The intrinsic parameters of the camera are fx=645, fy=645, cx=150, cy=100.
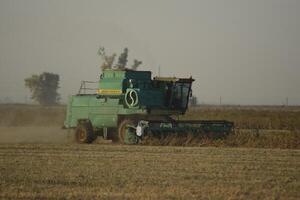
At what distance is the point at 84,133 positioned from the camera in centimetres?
2569

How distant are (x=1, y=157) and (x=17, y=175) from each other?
4217mm

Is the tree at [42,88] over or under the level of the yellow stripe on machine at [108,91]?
over

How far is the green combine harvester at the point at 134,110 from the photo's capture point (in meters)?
23.7

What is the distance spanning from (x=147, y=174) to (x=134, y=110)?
10.7 m

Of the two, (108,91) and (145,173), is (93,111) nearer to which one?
(108,91)

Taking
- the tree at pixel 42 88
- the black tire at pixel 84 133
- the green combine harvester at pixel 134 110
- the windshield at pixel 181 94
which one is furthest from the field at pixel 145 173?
the tree at pixel 42 88

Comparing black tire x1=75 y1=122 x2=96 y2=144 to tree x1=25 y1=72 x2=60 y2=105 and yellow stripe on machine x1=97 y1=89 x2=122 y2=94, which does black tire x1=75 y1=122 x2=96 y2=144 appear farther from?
tree x1=25 y1=72 x2=60 y2=105

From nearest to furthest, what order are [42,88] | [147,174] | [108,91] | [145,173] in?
[147,174] < [145,173] < [108,91] < [42,88]

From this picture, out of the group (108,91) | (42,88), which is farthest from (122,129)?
(42,88)

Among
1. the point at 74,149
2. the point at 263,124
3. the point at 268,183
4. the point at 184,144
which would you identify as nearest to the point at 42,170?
the point at 268,183

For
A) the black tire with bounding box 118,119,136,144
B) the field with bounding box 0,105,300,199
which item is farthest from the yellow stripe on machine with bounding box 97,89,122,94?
the field with bounding box 0,105,300,199

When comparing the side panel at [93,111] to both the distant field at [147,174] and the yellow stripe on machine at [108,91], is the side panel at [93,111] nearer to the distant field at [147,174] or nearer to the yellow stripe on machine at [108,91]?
the yellow stripe on machine at [108,91]

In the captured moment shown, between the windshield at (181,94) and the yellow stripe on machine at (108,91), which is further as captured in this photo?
the windshield at (181,94)

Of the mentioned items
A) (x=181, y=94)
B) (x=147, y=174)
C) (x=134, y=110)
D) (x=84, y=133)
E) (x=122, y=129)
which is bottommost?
(x=147, y=174)
